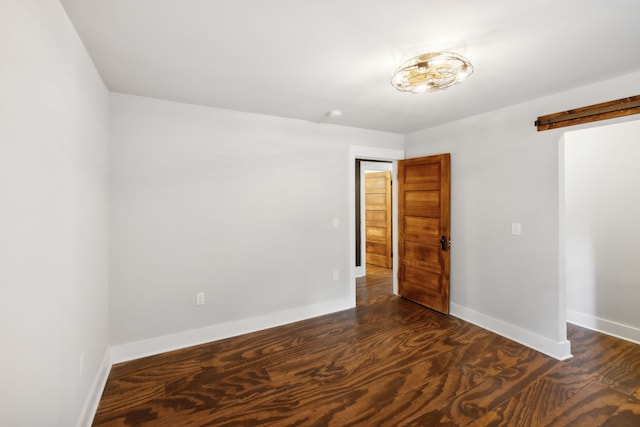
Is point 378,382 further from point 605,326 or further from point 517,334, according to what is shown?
point 605,326

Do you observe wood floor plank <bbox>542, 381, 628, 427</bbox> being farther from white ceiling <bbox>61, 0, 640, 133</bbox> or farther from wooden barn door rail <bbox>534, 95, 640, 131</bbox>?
white ceiling <bbox>61, 0, 640, 133</bbox>

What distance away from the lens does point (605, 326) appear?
10.3ft

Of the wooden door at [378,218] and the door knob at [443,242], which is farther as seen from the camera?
the wooden door at [378,218]

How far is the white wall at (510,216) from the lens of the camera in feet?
8.87

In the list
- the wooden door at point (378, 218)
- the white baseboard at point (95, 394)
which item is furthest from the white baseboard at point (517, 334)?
the white baseboard at point (95, 394)

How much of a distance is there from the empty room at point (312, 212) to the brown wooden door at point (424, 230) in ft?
0.10

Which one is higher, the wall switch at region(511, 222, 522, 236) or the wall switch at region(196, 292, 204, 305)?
the wall switch at region(511, 222, 522, 236)

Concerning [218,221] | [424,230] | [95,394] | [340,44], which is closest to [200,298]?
[218,221]

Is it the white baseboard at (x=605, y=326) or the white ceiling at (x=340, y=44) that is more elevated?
the white ceiling at (x=340, y=44)

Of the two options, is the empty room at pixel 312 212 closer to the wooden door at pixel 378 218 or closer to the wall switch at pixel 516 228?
the wall switch at pixel 516 228

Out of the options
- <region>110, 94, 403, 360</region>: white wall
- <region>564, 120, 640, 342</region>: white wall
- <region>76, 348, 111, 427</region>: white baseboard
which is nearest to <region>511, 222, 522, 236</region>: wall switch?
<region>564, 120, 640, 342</region>: white wall

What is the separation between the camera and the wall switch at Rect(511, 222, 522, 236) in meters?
2.98

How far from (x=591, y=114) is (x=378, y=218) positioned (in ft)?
13.8

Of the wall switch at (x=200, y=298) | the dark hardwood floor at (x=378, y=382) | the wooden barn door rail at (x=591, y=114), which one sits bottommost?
the dark hardwood floor at (x=378, y=382)
